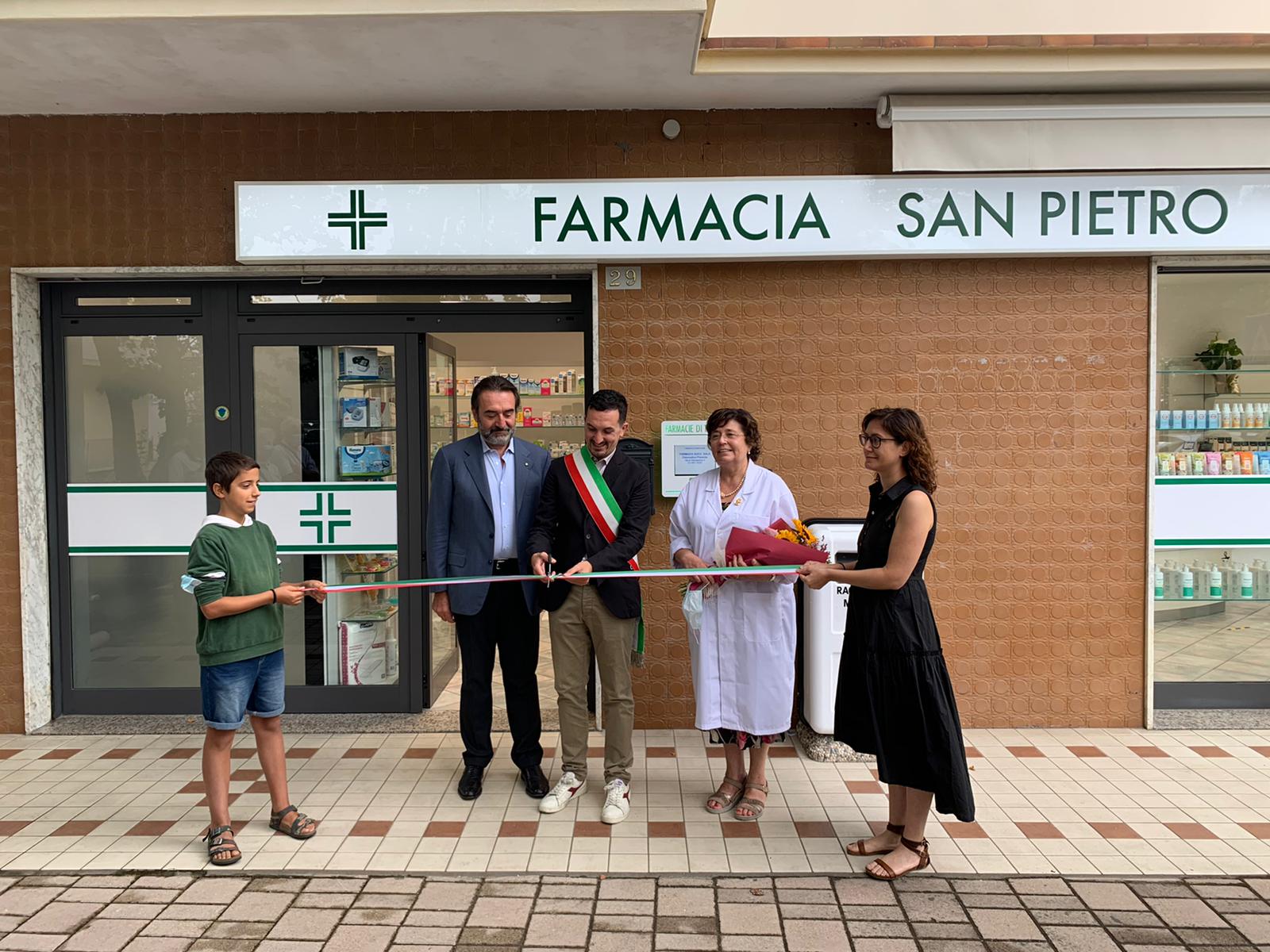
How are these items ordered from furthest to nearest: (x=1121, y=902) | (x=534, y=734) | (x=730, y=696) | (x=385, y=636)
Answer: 1. (x=385, y=636)
2. (x=534, y=734)
3. (x=730, y=696)
4. (x=1121, y=902)

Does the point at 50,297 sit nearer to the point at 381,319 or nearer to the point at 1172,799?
the point at 381,319

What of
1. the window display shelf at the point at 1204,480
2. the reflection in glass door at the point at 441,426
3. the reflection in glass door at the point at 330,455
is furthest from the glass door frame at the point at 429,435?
the window display shelf at the point at 1204,480

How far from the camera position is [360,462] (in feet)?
17.5

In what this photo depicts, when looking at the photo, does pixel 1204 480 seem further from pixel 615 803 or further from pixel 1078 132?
pixel 615 803

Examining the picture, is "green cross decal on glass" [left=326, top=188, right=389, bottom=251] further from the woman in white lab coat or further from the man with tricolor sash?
the woman in white lab coat

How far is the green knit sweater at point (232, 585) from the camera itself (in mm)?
3387

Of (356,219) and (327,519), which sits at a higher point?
(356,219)

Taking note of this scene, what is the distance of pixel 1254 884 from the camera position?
3.29 meters

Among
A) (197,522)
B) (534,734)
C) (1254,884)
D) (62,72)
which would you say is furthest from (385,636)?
(1254,884)

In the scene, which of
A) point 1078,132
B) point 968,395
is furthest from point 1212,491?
point 1078,132

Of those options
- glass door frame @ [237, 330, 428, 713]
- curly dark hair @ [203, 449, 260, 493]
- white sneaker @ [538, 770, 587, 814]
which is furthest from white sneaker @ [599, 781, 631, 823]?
curly dark hair @ [203, 449, 260, 493]

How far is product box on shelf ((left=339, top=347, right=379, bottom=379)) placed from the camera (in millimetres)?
5301

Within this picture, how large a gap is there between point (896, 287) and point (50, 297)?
193 inches

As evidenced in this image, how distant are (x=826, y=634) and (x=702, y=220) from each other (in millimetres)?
2301
